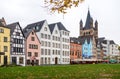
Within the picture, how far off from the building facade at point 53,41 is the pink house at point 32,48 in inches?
112

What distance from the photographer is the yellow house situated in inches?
2274

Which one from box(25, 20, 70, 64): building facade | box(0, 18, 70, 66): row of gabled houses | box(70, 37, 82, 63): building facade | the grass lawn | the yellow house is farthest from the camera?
box(70, 37, 82, 63): building facade

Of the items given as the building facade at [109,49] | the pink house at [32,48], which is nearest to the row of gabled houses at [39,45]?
the pink house at [32,48]

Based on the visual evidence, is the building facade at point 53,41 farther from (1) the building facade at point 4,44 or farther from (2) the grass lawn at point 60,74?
(2) the grass lawn at point 60,74

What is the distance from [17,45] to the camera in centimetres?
6250

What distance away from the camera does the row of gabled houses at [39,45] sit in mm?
59938

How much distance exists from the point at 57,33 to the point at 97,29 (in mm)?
59297

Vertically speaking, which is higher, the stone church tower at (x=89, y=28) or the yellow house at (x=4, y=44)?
the stone church tower at (x=89, y=28)

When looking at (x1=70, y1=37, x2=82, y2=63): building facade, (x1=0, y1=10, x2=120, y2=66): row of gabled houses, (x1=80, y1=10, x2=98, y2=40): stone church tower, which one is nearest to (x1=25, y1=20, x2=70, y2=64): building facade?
(x1=0, y1=10, x2=120, y2=66): row of gabled houses

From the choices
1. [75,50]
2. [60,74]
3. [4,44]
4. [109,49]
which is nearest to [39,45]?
[4,44]

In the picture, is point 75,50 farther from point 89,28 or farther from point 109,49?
point 109,49

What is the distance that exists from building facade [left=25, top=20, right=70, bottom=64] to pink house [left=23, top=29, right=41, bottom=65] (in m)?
2.84

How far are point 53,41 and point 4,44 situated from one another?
24629mm

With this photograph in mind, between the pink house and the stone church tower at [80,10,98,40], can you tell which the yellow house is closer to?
the pink house
